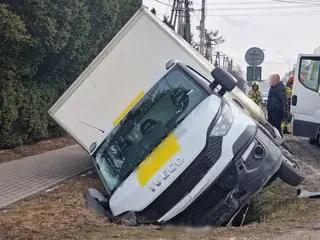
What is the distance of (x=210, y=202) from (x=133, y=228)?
1.00 meters

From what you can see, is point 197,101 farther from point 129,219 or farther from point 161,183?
point 129,219

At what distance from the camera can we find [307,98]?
13703mm

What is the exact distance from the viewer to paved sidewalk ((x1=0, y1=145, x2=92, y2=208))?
9.48 metres

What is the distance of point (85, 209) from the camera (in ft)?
24.2

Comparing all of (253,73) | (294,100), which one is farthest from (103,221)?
(253,73)

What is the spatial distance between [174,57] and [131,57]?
0.79m

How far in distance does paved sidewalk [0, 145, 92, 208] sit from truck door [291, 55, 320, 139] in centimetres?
520

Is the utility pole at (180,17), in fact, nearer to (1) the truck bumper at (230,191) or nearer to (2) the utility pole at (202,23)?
(2) the utility pole at (202,23)

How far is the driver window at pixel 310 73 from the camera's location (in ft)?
44.7

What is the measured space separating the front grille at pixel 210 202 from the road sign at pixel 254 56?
11.6 m

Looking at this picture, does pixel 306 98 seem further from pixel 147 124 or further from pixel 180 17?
pixel 180 17

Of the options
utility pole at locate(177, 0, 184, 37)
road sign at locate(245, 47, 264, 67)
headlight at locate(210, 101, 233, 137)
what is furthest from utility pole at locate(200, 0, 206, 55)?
headlight at locate(210, 101, 233, 137)

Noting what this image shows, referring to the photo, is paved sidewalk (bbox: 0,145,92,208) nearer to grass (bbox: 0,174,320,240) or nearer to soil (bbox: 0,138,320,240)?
soil (bbox: 0,138,320,240)

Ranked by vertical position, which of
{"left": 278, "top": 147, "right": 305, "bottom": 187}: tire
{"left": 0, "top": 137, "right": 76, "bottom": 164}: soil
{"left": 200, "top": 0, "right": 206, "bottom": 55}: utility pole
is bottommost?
{"left": 200, "top": 0, "right": 206, "bottom": 55}: utility pole
